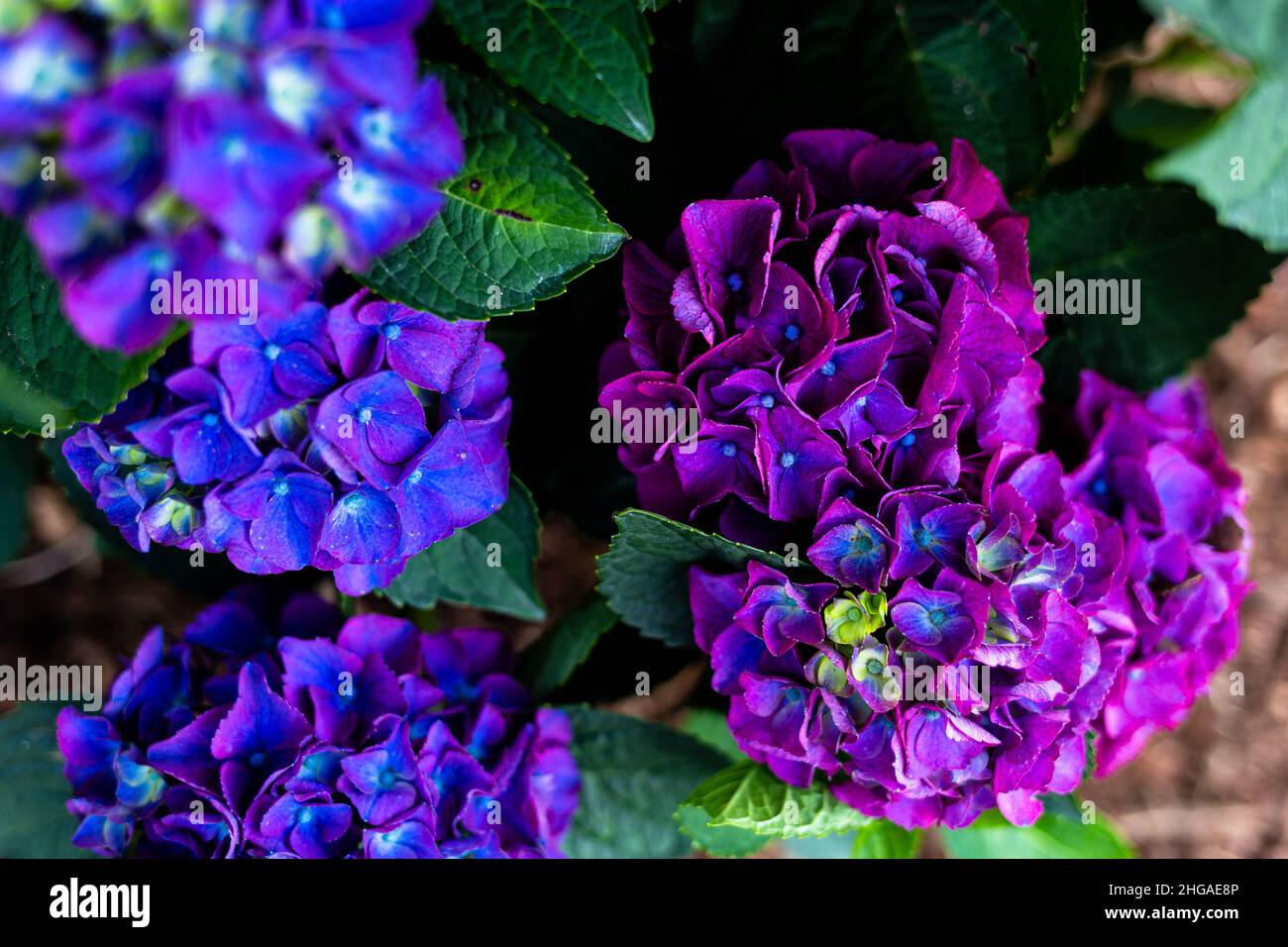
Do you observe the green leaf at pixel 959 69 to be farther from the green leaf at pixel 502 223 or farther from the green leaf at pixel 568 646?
the green leaf at pixel 568 646

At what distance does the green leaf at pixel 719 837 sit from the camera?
4.18 ft

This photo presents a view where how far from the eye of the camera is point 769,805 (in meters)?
1.12

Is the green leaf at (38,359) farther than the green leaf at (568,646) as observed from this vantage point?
No

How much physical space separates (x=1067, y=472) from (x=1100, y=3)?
69 centimetres

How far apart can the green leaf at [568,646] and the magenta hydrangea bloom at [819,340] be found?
28cm

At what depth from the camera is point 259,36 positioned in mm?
674

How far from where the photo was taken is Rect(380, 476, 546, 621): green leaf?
3.99 ft

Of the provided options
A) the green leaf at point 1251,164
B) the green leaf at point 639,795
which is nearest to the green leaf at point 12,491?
the green leaf at point 639,795

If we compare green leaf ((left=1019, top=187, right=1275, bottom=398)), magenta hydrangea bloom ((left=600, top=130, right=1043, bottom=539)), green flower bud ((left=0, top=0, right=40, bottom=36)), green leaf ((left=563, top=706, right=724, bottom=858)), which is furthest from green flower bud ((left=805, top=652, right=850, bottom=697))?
green flower bud ((left=0, top=0, right=40, bottom=36))

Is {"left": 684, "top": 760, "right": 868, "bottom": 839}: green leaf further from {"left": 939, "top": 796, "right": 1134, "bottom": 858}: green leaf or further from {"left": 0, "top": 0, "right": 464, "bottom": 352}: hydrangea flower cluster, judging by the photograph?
{"left": 0, "top": 0, "right": 464, "bottom": 352}: hydrangea flower cluster

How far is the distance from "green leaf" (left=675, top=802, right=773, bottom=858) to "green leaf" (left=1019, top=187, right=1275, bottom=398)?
643mm

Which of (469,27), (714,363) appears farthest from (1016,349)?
(469,27)

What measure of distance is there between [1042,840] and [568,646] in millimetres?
790
